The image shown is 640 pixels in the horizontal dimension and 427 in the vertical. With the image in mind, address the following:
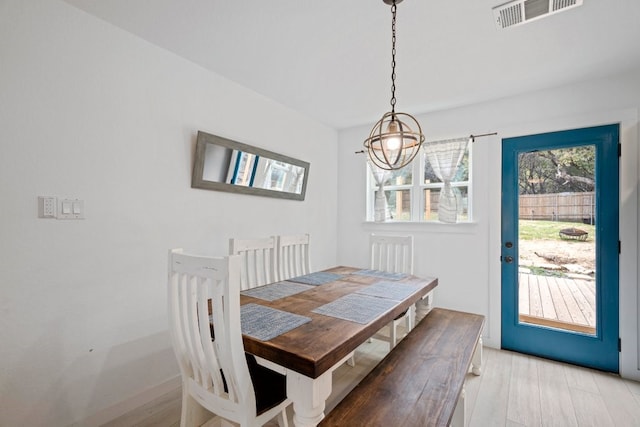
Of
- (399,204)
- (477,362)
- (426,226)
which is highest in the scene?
(399,204)

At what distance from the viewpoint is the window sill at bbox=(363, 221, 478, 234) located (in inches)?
121

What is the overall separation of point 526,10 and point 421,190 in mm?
1981

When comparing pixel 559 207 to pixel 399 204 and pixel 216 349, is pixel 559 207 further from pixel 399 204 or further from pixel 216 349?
pixel 216 349

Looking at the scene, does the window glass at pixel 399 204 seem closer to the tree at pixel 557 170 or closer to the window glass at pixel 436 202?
the window glass at pixel 436 202

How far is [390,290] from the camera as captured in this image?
1.94 metres

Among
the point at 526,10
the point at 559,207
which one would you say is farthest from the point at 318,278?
the point at 559,207

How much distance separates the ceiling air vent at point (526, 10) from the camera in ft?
5.23

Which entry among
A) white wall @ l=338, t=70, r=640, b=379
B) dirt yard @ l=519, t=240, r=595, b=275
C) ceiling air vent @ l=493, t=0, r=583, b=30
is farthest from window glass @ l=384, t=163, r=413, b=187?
ceiling air vent @ l=493, t=0, r=583, b=30

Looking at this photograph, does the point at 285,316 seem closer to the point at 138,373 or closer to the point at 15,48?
the point at 138,373

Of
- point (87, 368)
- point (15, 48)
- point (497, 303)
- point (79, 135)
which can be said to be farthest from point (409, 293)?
point (15, 48)

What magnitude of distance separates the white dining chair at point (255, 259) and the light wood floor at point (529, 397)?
0.90 m

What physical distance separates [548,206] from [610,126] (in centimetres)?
79

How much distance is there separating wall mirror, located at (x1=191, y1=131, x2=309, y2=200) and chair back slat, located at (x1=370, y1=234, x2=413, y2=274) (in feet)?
3.63

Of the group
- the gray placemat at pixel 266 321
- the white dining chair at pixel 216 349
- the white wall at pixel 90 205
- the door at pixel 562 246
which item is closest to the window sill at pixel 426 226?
the door at pixel 562 246
